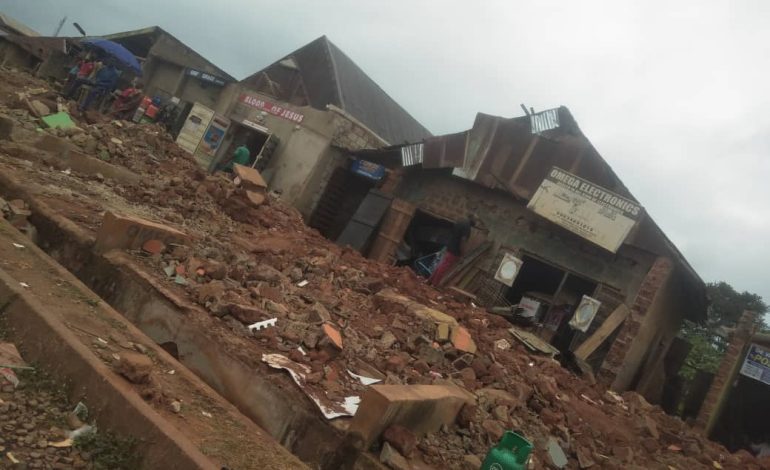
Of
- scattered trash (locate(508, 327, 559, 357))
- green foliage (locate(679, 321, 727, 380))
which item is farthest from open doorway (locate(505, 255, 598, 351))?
green foliage (locate(679, 321, 727, 380))

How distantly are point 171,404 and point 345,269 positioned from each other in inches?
197

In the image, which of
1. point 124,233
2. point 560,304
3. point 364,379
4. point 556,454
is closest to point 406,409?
point 364,379

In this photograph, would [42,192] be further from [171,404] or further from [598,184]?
[598,184]

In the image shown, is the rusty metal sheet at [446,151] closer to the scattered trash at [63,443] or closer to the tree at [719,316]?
the scattered trash at [63,443]

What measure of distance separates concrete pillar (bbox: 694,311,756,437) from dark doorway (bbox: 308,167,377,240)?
927 centimetres

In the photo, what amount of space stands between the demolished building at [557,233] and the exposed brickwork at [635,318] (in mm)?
18

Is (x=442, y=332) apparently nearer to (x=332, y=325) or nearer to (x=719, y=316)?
(x=332, y=325)

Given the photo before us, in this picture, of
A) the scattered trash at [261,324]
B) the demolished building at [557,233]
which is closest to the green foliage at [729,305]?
the demolished building at [557,233]

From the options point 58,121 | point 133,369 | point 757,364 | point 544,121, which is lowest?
point 133,369

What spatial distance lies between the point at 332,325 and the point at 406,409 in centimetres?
170

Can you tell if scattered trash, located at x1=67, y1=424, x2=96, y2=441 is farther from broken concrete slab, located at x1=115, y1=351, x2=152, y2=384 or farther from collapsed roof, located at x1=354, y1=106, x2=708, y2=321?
collapsed roof, located at x1=354, y1=106, x2=708, y2=321

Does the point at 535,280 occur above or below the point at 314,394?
above

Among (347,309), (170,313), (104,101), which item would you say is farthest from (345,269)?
(104,101)

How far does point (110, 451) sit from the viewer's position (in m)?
2.53
